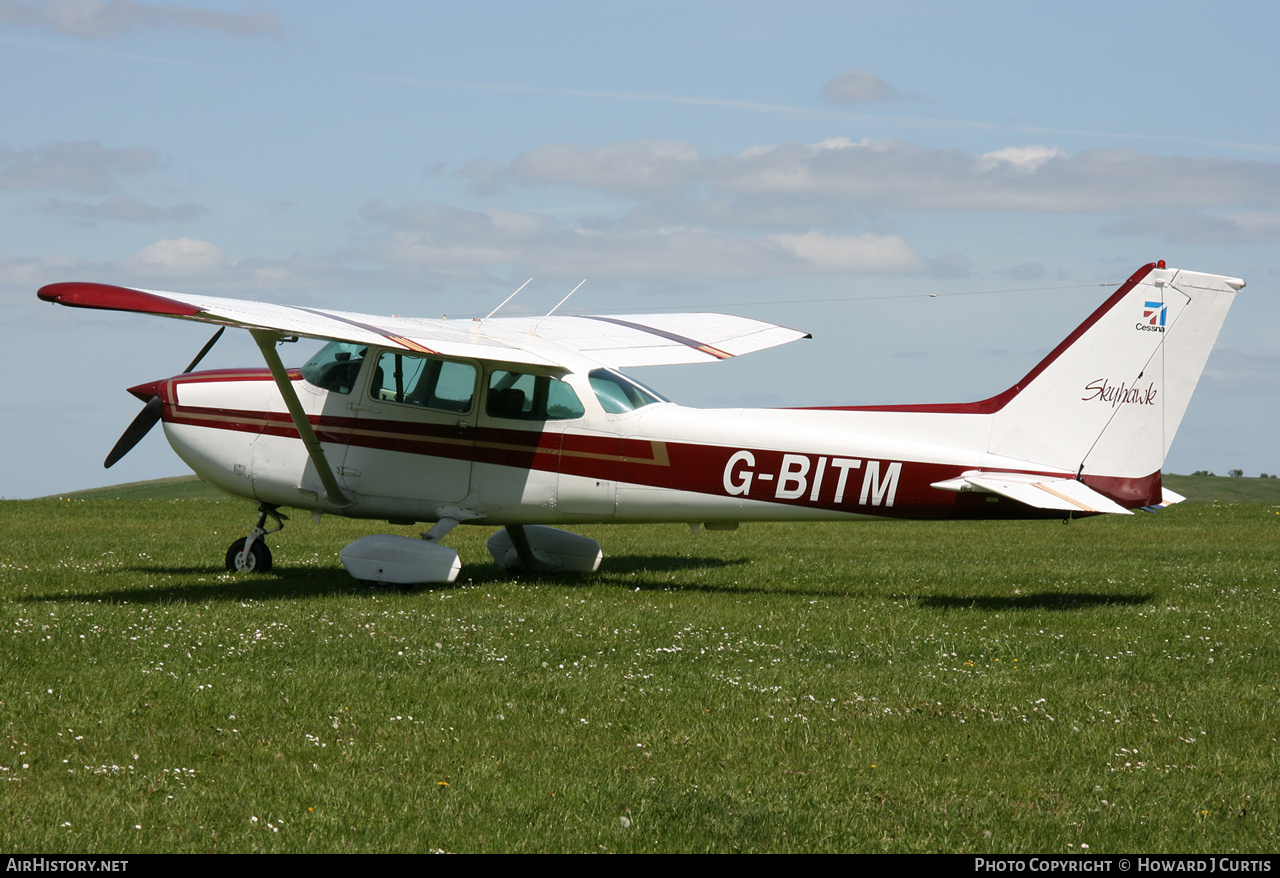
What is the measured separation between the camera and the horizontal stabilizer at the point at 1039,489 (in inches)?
397

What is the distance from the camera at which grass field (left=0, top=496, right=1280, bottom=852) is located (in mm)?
5082

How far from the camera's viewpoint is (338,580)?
12711 millimetres

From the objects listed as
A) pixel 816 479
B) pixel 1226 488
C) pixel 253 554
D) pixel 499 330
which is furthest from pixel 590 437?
pixel 1226 488

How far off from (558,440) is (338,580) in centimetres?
298

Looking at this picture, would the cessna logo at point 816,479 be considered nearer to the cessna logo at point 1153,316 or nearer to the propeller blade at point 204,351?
the cessna logo at point 1153,316

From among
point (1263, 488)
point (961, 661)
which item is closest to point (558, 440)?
point (961, 661)

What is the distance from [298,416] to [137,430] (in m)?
3.04

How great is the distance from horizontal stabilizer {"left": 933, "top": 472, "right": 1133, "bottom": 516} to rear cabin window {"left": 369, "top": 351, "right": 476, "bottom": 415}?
4.85m

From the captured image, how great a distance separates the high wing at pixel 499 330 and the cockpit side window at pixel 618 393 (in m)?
0.46

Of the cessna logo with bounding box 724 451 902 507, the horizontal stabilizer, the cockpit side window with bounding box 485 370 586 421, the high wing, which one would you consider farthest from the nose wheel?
the horizontal stabilizer

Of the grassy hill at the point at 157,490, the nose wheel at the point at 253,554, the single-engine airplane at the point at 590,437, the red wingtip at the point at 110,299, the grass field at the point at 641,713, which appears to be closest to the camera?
the grass field at the point at 641,713

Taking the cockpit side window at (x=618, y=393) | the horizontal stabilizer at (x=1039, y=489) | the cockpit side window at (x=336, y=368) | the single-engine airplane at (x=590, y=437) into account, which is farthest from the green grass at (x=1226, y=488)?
the cockpit side window at (x=336, y=368)

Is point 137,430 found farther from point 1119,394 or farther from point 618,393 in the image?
point 1119,394

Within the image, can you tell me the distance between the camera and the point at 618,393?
472 inches
